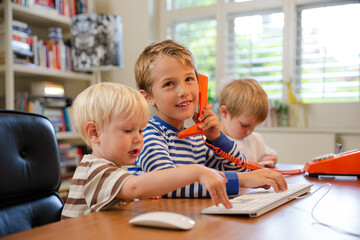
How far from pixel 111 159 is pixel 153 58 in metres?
0.43

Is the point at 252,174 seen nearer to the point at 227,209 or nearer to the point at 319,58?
the point at 227,209

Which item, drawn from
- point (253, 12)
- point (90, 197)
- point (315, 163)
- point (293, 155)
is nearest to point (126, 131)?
point (90, 197)

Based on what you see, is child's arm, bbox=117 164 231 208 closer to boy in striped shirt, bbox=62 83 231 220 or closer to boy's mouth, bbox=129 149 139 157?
boy in striped shirt, bbox=62 83 231 220

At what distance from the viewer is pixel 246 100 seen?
184cm

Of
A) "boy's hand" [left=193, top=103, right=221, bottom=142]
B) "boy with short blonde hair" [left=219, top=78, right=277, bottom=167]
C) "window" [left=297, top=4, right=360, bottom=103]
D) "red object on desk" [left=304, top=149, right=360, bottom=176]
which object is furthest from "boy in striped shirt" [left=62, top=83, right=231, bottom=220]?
"window" [left=297, top=4, right=360, bottom=103]

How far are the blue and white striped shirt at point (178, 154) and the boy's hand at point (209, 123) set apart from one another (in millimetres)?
24

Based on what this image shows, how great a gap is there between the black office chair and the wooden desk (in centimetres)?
33

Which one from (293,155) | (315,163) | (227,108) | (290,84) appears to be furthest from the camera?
(290,84)

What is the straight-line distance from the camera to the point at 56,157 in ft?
3.60

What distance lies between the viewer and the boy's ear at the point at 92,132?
35.6 inches

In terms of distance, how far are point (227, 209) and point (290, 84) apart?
297 centimetres

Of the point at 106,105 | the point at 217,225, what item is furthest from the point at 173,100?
the point at 217,225

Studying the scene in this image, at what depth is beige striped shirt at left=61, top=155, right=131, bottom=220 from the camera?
0.79m

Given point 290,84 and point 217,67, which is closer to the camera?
point 290,84
